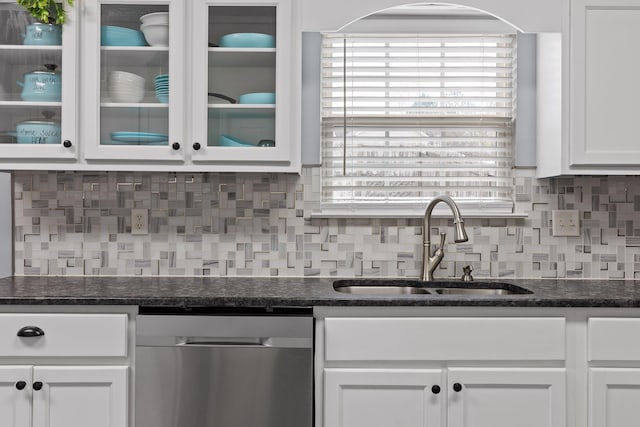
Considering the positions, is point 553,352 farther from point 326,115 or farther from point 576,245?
point 326,115

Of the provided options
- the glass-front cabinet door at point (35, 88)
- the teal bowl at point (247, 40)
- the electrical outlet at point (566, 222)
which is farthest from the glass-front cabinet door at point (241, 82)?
the electrical outlet at point (566, 222)

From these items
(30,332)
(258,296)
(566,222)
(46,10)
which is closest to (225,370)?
(258,296)

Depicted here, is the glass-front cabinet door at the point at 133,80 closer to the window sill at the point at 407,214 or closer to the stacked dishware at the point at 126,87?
the stacked dishware at the point at 126,87

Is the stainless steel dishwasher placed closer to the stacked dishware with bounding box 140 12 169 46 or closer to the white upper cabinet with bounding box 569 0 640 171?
the stacked dishware with bounding box 140 12 169 46

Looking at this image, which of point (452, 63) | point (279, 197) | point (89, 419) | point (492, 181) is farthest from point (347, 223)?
point (89, 419)

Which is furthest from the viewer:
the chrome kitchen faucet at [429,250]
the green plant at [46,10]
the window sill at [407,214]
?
the window sill at [407,214]

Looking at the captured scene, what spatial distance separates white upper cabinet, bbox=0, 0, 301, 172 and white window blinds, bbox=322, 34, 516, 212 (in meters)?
0.38

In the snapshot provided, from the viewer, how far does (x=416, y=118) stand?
2393mm

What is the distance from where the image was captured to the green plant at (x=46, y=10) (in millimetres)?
2004

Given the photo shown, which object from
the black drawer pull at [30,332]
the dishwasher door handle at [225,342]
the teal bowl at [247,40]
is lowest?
the dishwasher door handle at [225,342]

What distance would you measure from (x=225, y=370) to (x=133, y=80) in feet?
3.70

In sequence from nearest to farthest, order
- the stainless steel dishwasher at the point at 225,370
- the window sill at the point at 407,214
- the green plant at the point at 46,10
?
1. the stainless steel dishwasher at the point at 225,370
2. the green plant at the point at 46,10
3. the window sill at the point at 407,214

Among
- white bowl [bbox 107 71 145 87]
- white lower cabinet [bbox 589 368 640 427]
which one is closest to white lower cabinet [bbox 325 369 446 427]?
white lower cabinet [bbox 589 368 640 427]

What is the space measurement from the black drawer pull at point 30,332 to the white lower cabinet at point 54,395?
0.10 m
